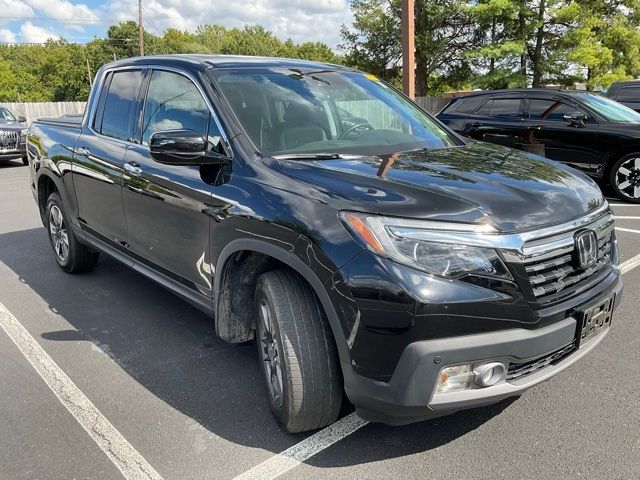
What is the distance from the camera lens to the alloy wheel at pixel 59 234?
5.23 metres

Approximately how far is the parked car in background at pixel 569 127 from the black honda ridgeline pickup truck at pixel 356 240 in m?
5.72

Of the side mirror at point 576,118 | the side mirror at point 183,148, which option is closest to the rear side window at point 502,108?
the side mirror at point 576,118

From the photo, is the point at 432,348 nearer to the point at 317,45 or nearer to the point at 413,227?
the point at 413,227

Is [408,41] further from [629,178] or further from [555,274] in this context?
[555,274]

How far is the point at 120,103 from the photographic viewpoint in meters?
4.18

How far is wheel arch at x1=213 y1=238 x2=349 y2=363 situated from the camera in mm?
2285

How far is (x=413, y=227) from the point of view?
85.0 inches

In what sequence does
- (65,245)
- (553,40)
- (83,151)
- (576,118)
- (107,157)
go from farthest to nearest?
(553,40) < (576,118) < (65,245) < (83,151) < (107,157)

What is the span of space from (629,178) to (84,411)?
26.3ft

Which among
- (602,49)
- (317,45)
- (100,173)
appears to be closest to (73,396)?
(100,173)

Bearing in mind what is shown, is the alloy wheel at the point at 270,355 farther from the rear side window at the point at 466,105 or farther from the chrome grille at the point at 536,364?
the rear side window at the point at 466,105

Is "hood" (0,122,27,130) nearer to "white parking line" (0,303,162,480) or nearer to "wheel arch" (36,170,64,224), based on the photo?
"wheel arch" (36,170,64,224)

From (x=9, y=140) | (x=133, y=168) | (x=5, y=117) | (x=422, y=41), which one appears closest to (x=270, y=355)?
(x=133, y=168)

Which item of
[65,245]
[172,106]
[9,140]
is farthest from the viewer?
[9,140]
